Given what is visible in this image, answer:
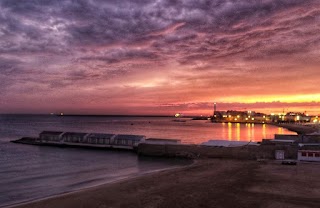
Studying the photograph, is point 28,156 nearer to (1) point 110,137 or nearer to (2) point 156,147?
(1) point 110,137

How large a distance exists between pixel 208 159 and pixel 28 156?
124 feet

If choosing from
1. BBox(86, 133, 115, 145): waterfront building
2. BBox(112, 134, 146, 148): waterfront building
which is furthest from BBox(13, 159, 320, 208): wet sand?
BBox(86, 133, 115, 145): waterfront building

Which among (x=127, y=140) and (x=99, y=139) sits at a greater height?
(x=127, y=140)

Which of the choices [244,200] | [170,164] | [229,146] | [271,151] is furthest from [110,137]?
[244,200]

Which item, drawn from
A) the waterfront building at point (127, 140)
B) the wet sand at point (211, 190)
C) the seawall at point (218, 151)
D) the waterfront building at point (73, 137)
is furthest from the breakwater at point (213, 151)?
the waterfront building at point (73, 137)

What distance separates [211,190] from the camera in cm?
3094

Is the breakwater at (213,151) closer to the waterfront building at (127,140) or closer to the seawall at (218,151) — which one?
the seawall at (218,151)

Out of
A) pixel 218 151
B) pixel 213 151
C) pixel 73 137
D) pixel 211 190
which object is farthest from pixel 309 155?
pixel 73 137

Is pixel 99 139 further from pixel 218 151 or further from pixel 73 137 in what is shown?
pixel 218 151

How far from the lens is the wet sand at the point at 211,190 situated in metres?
27.0

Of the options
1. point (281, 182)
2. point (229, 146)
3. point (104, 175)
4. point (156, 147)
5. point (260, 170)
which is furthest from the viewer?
point (156, 147)

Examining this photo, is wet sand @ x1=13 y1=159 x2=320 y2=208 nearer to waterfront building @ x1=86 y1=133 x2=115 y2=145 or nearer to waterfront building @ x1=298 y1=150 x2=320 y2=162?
waterfront building @ x1=298 y1=150 x2=320 y2=162

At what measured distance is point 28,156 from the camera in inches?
2539

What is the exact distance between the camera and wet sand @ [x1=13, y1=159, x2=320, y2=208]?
2698cm
